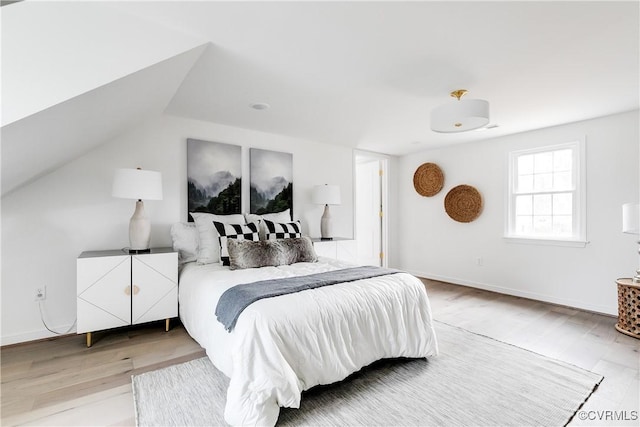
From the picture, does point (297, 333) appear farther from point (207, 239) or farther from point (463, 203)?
point (463, 203)

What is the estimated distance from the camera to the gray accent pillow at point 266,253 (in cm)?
270

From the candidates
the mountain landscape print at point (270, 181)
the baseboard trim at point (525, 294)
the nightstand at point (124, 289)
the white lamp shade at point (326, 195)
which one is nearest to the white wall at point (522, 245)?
the baseboard trim at point (525, 294)

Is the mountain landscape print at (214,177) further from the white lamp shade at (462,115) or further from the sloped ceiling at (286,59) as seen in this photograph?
the white lamp shade at (462,115)

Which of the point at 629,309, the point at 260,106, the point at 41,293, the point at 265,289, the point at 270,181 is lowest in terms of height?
the point at 629,309

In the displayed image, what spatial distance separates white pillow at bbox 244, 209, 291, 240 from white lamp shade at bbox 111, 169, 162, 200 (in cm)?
111

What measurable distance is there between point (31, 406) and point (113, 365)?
0.49 m

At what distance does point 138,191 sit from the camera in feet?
8.66

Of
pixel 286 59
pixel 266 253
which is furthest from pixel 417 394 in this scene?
pixel 286 59

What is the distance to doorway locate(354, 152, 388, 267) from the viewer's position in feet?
18.6

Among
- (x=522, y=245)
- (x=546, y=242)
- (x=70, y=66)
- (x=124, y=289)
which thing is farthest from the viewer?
(x=522, y=245)

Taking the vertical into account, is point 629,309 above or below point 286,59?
below

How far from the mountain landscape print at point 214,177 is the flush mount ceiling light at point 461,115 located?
236 cm

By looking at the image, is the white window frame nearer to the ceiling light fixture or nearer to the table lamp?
the ceiling light fixture

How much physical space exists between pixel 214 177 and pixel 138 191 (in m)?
1.06
